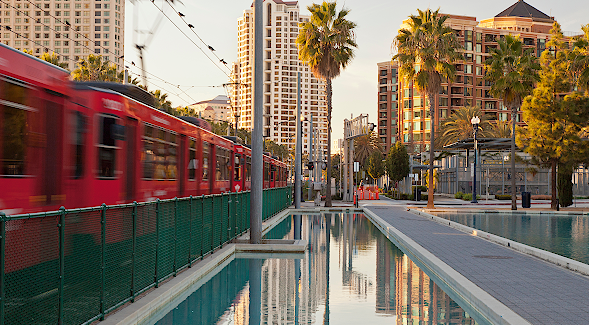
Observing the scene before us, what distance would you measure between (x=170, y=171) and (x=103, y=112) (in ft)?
16.4

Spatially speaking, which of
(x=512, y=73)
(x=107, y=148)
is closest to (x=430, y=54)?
(x=512, y=73)

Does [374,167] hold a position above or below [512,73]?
below

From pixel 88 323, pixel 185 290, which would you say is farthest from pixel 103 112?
pixel 88 323

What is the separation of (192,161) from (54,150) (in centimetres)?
976

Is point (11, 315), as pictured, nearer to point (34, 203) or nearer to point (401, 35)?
point (34, 203)

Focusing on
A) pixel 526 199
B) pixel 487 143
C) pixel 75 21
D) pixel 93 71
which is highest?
pixel 75 21

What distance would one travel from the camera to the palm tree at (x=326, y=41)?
130 feet

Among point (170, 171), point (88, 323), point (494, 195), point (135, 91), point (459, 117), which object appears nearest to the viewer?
point (88, 323)

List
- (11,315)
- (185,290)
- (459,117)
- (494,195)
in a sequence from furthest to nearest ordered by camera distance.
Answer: (459,117)
(494,195)
(185,290)
(11,315)

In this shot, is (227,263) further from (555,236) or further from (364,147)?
(364,147)

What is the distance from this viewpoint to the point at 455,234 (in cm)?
2106

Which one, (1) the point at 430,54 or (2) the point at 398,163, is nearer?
(1) the point at 430,54

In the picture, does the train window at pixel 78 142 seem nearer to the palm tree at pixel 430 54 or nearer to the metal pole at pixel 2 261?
the metal pole at pixel 2 261

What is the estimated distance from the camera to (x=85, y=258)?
7262mm
